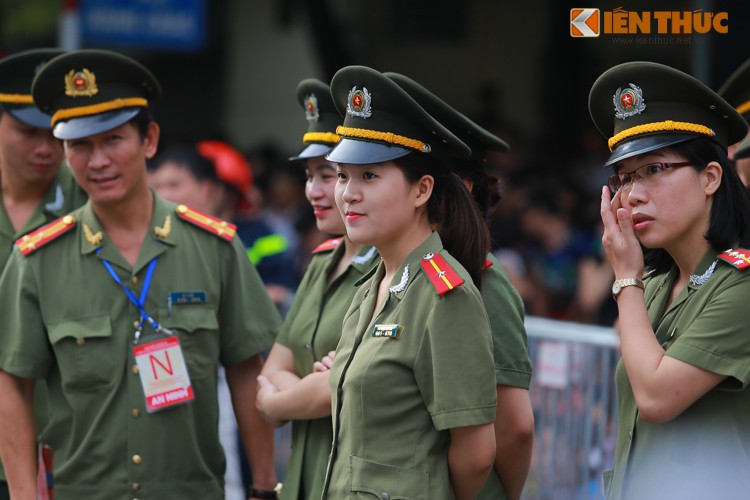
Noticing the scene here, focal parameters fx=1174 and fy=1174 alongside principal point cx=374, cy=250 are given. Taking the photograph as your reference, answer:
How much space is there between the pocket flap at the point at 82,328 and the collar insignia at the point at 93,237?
30 cm

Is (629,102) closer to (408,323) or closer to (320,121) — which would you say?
(408,323)

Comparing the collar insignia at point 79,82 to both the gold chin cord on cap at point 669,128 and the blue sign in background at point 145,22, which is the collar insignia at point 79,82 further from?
the blue sign in background at point 145,22

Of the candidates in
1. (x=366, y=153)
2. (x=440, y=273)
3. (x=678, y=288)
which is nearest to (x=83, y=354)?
(x=366, y=153)

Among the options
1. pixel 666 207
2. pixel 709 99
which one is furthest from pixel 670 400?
pixel 709 99

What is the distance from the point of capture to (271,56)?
48.9 feet

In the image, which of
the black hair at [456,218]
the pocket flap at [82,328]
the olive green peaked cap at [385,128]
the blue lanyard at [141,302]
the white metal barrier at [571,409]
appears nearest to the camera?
the olive green peaked cap at [385,128]

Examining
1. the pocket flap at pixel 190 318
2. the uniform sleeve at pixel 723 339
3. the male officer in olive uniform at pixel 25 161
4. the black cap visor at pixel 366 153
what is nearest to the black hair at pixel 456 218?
the black cap visor at pixel 366 153

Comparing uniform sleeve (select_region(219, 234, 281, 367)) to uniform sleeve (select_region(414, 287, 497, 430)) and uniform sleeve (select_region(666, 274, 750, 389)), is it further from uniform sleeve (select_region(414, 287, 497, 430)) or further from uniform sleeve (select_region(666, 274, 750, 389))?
uniform sleeve (select_region(666, 274, 750, 389))

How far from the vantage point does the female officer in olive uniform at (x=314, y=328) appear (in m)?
4.14

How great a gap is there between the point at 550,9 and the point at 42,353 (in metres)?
10.3

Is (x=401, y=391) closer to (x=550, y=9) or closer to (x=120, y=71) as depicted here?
(x=120, y=71)

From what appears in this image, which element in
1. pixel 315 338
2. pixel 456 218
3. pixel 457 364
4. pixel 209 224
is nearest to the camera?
pixel 457 364

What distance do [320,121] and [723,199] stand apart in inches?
68.1

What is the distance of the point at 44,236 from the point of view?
455cm
